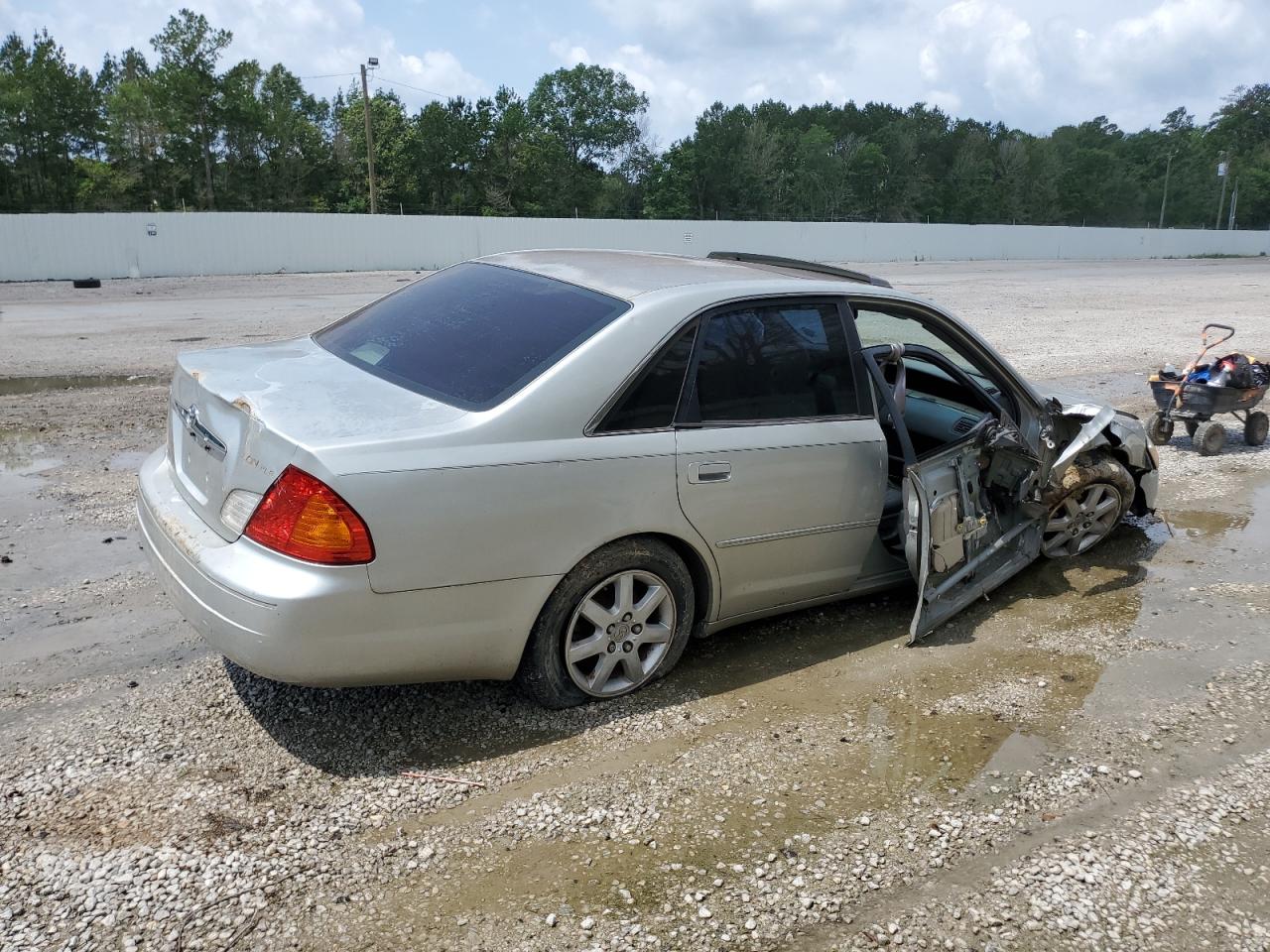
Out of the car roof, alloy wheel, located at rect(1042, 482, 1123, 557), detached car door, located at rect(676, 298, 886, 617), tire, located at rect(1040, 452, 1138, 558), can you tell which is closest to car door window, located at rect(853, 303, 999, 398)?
the car roof

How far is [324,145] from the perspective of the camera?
7519 centimetres

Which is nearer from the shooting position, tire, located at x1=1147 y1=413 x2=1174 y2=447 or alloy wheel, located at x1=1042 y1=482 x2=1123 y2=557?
alloy wheel, located at x1=1042 y1=482 x2=1123 y2=557

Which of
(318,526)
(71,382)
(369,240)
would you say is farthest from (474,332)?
(369,240)

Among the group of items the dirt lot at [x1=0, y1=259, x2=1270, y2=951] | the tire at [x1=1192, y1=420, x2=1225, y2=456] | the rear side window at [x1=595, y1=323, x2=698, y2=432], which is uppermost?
the rear side window at [x1=595, y1=323, x2=698, y2=432]

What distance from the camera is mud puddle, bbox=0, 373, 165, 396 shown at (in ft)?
33.3

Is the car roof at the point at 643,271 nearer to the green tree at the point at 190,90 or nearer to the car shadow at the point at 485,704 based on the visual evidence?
the car shadow at the point at 485,704

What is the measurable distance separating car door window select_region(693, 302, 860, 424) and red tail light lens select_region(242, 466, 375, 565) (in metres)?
1.42

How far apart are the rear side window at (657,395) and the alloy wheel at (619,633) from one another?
55 cm

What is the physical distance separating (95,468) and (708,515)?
509cm

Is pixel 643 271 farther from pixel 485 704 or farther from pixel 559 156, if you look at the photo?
pixel 559 156

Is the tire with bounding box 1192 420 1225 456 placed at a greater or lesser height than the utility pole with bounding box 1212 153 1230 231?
lesser

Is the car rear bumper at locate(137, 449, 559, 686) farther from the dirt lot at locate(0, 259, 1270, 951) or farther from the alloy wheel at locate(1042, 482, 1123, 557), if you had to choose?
the alloy wheel at locate(1042, 482, 1123, 557)

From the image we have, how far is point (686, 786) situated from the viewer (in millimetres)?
3367

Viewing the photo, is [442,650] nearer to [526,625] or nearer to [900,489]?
[526,625]
